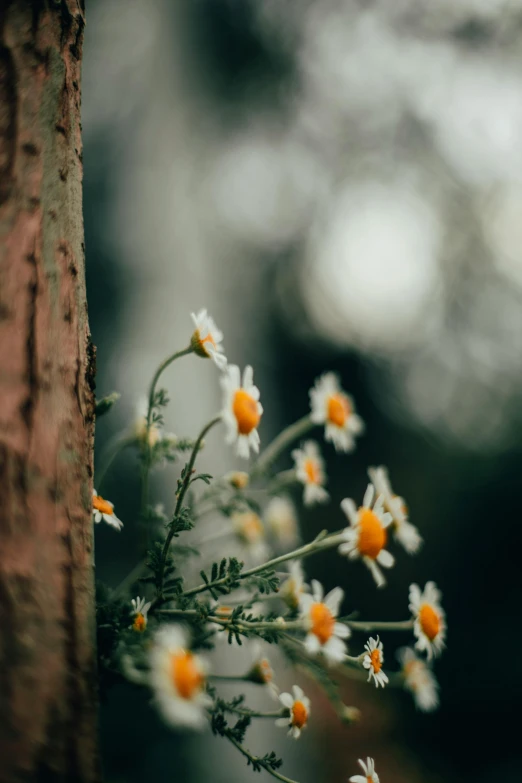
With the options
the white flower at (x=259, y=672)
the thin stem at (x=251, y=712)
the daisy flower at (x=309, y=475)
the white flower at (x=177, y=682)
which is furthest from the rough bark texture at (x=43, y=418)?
the daisy flower at (x=309, y=475)

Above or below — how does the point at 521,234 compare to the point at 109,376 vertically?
above

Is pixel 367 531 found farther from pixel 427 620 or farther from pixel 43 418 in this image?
pixel 43 418

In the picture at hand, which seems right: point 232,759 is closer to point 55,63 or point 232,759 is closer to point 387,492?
point 387,492

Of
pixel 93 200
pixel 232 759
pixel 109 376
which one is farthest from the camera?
pixel 232 759

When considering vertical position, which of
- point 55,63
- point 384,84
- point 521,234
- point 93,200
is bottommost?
point 55,63

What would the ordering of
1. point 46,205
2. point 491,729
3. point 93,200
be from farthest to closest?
point 491,729 → point 93,200 → point 46,205

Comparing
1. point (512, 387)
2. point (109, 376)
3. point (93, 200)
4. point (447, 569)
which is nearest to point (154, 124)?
point (93, 200)

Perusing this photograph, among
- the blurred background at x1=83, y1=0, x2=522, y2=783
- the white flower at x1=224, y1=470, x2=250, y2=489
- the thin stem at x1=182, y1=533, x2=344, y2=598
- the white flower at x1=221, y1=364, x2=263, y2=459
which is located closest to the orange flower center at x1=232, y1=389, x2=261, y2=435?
the white flower at x1=221, y1=364, x2=263, y2=459

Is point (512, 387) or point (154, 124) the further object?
point (512, 387)
